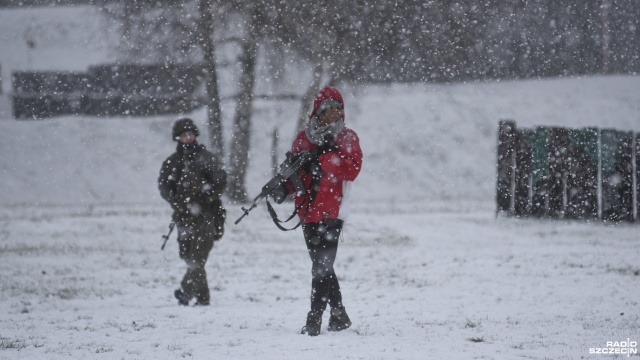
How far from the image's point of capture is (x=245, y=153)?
866 inches

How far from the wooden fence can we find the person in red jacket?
390 inches

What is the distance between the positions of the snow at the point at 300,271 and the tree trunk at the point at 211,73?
2272 mm

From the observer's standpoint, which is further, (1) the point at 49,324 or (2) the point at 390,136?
(2) the point at 390,136

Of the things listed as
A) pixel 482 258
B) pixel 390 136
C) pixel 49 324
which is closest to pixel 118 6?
pixel 390 136

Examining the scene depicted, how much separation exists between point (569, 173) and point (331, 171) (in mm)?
10260

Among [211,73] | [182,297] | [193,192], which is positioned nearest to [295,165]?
[193,192]

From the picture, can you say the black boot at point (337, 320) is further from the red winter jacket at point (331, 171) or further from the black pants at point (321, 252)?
the red winter jacket at point (331, 171)

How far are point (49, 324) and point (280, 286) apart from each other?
3.00 meters

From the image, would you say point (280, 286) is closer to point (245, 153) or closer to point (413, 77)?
point (245, 153)

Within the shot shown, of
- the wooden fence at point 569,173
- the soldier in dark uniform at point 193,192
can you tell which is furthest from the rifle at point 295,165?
the wooden fence at point 569,173

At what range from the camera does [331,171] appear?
611 cm

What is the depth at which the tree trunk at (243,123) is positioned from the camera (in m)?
21.3

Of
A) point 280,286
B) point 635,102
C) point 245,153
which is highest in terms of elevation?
point 635,102

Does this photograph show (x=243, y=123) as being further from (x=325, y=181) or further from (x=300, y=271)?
(x=325, y=181)
